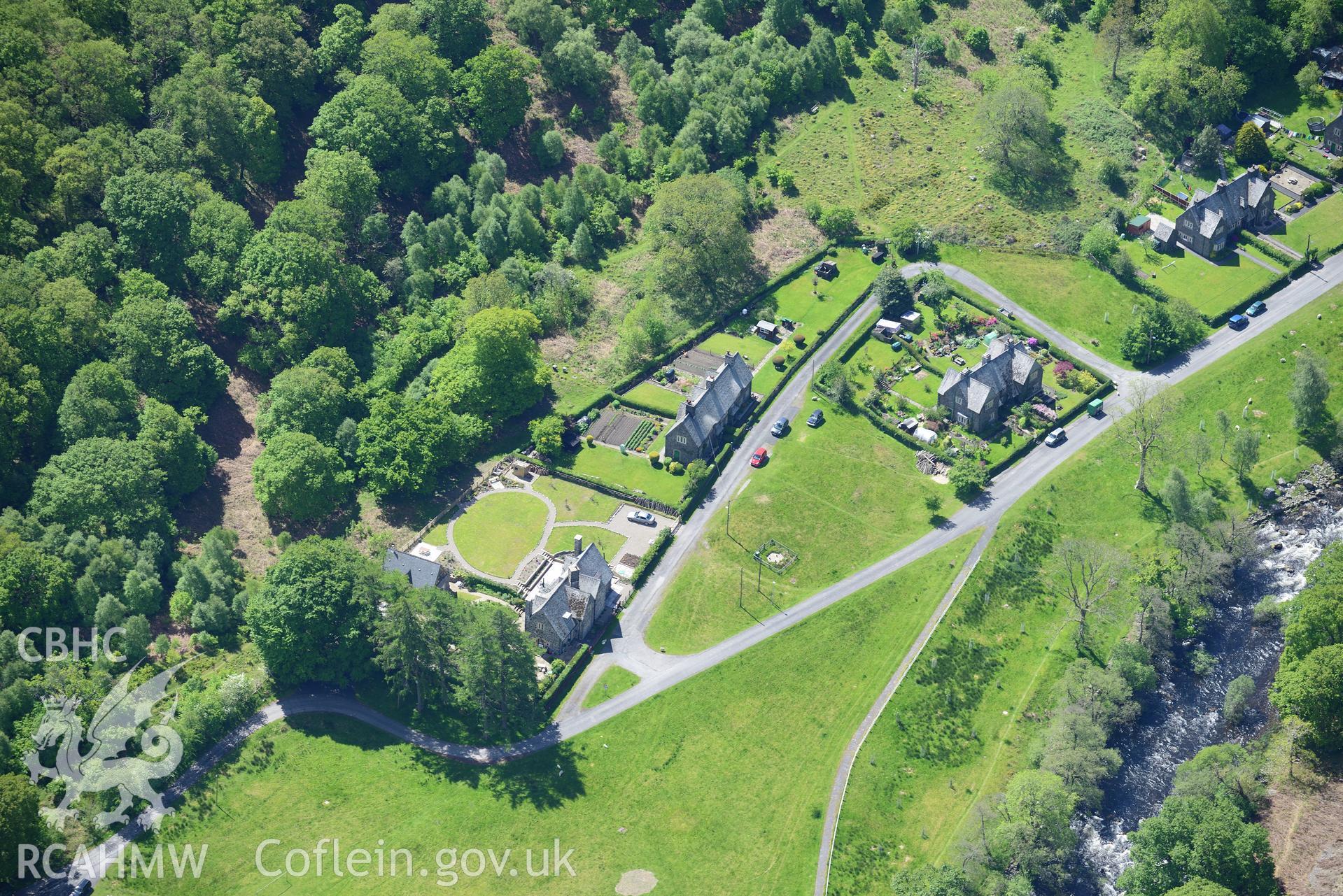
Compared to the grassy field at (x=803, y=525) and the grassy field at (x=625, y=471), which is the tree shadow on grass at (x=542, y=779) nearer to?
the grassy field at (x=803, y=525)

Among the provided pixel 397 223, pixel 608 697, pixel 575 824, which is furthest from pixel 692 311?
pixel 575 824

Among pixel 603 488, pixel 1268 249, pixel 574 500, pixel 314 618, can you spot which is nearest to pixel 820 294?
pixel 603 488

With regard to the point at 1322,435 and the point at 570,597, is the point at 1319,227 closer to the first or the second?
the point at 1322,435

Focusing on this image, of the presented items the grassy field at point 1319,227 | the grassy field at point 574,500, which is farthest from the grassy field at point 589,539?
the grassy field at point 1319,227

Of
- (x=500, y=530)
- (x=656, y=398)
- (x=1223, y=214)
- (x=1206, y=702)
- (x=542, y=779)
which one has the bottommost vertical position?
(x=1206, y=702)

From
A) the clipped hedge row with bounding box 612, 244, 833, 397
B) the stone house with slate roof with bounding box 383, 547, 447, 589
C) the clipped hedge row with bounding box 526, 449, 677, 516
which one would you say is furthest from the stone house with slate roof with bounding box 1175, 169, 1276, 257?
the stone house with slate roof with bounding box 383, 547, 447, 589

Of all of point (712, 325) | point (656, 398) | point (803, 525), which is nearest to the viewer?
point (803, 525)
